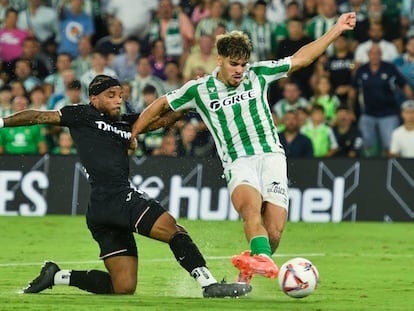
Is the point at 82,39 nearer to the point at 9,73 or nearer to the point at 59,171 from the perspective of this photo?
the point at 9,73

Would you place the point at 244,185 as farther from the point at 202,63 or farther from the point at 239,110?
the point at 202,63

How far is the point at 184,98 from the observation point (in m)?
10.1

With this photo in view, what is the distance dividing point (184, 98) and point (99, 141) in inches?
31.5

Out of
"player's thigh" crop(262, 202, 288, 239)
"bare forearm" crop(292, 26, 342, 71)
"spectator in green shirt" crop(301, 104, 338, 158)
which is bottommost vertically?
"player's thigh" crop(262, 202, 288, 239)

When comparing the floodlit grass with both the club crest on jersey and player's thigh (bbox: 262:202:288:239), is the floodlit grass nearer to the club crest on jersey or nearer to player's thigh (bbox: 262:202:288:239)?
player's thigh (bbox: 262:202:288:239)

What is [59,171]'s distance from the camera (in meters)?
17.2

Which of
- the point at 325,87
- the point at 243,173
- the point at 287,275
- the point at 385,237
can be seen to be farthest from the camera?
the point at 325,87

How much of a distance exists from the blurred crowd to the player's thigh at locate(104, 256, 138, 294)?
8.04 meters

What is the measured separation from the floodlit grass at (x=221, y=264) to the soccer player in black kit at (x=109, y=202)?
19 cm

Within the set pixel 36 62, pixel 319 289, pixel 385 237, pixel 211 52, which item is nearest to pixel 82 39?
pixel 36 62

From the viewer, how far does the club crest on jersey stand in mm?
9898

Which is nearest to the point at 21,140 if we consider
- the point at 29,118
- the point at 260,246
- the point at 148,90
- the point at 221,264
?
the point at 148,90

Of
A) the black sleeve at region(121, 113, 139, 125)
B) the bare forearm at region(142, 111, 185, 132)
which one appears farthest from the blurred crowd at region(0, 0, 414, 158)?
the bare forearm at region(142, 111, 185, 132)

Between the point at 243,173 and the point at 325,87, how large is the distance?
9306 mm
